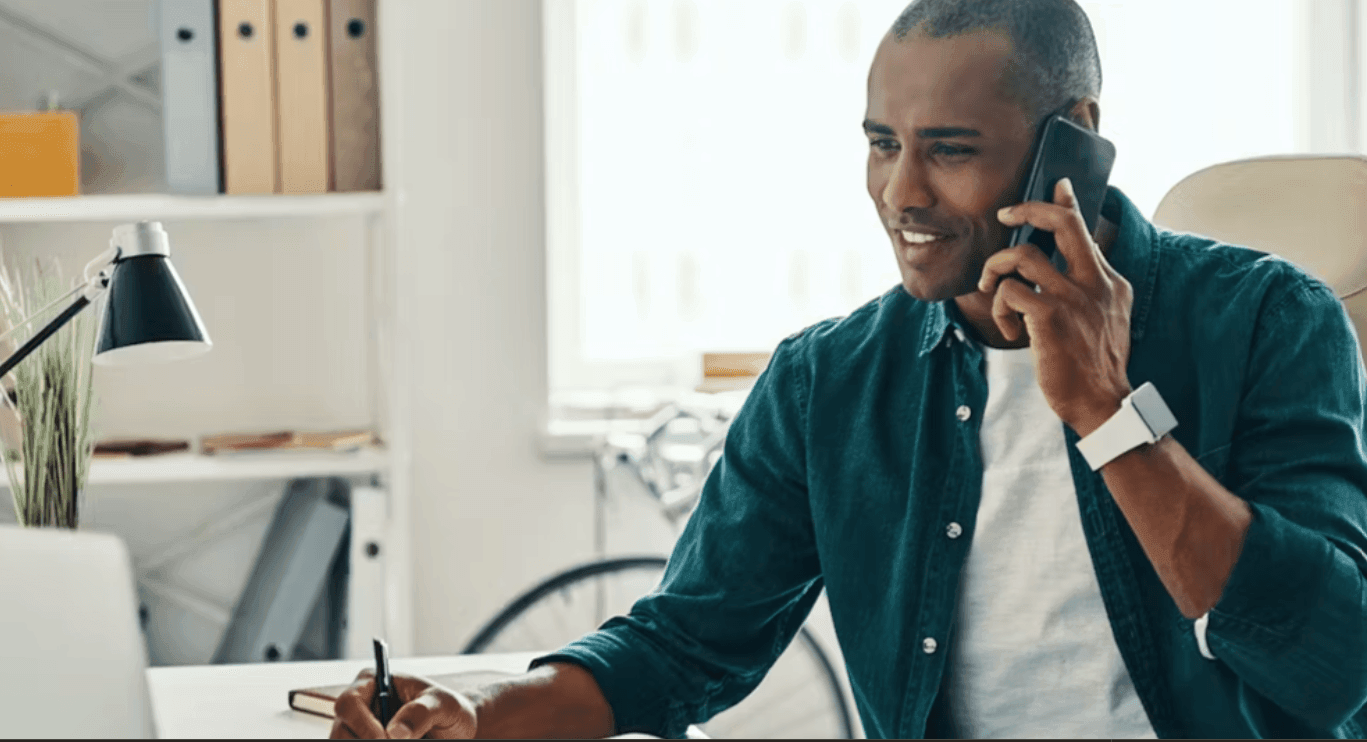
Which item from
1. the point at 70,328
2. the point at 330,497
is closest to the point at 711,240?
the point at 330,497

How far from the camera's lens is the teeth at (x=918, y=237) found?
3.71 ft

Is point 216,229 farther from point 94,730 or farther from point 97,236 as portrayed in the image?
point 94,730

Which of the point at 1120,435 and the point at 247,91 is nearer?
the point at 1120,435

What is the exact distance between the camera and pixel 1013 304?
1026 mm

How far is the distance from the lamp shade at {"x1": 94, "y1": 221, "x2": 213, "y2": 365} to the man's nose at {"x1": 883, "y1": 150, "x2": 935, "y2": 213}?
569mm

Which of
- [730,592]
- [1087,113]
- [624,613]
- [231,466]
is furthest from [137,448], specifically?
[1087,113]

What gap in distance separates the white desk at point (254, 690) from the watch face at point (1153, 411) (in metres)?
0.58

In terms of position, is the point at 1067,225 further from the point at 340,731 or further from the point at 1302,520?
the point at 340,731

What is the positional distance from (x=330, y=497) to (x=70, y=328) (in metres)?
1.06

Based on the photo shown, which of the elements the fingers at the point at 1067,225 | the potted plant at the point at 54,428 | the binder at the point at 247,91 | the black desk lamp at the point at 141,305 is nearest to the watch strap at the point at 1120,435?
the fingers at the point at 1067,225

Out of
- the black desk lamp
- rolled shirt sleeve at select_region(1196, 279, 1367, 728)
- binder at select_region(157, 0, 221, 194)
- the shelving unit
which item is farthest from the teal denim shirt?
binder at select_region(157, 0, 221, 194)

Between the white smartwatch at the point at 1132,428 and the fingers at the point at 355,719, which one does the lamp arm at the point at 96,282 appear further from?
the white smartwatch at the point at 1132,428

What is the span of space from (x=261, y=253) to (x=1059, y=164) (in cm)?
168

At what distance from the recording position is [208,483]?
2521mm
